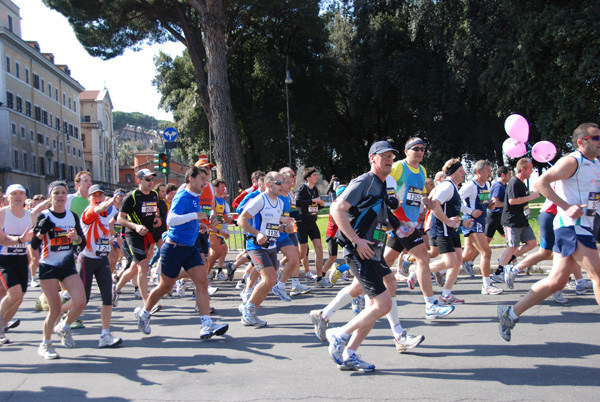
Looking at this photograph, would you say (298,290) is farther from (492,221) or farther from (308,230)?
(492,221)

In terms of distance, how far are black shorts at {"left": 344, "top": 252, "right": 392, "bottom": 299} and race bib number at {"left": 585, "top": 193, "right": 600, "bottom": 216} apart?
6.62 feet

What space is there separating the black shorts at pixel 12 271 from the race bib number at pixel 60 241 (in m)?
1.05

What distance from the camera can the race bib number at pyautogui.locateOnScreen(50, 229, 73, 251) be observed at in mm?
5746

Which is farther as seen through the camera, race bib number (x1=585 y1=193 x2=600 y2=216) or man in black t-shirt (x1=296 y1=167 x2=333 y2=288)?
man in black t-shirt (x1=296 y1=167 x2=333 y2=288)

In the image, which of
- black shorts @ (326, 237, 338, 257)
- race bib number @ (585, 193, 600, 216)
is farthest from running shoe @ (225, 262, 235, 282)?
race bib number @ (585, 193, 600, 216)

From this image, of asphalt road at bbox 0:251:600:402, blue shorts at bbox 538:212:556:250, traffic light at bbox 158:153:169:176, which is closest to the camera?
asphalt road at bbox 0:251:600:402

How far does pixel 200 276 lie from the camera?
6.26m

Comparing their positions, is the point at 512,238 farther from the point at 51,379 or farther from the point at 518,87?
the point at 518,87

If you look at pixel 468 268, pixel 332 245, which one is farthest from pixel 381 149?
pixel 468 268

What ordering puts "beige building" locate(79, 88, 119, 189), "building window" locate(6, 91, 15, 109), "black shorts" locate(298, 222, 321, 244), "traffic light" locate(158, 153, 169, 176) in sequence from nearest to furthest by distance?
"black shorts" locate(298, 222, 321, 244) < "traffic light" locate(158, 153, 169, 176) < "building window" locate(6, 91, 15, 109) < "beige building" locate(79, 88, 119, 189)

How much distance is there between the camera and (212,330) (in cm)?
624

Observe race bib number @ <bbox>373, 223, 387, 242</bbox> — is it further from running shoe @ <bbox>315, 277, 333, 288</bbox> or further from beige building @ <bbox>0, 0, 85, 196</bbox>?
beige building @ <bbox>0, 0, 85, 196</bbox>

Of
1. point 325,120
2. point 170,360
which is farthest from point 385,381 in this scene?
point 325,120

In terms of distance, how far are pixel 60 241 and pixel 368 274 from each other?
10.8 feet
